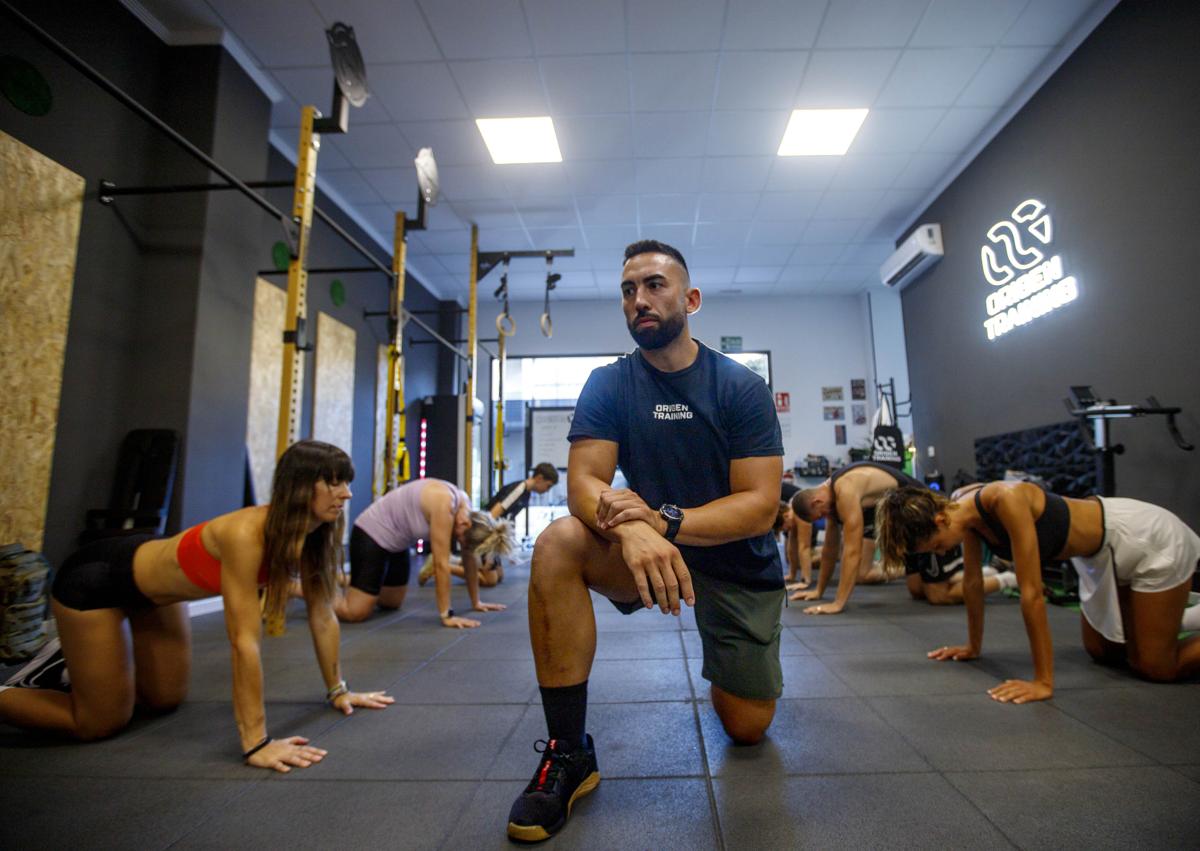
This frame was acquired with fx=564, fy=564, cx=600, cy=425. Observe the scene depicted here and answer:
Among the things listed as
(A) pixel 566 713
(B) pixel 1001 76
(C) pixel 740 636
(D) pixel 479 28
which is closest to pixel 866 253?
(B) pixel 1001 76

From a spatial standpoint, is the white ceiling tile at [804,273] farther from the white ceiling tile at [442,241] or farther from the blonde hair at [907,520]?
the blonde hair at [907,520]

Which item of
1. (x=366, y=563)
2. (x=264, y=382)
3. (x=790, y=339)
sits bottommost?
(x=366, y=563)

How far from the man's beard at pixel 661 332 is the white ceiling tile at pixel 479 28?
10.8 ft

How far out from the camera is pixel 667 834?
117cm

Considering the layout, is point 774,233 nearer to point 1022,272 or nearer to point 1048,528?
point 1022,272

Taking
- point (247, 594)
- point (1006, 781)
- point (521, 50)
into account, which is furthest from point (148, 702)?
point (521, 50)

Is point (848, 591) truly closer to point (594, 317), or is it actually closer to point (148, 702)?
point (148, 702)

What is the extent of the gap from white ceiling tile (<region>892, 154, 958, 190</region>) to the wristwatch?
5.86 m

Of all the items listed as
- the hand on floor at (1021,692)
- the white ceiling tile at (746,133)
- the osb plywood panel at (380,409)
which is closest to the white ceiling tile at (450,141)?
the white ceiling tile at (746,133)

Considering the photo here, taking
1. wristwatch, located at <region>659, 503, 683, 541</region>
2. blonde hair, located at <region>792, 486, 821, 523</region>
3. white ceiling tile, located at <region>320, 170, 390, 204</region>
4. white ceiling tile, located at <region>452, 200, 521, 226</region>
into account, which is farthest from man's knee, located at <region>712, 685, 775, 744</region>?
white ceiling tile, located at <region>320, 170, 390, 204</region>

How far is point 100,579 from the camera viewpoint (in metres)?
1.74

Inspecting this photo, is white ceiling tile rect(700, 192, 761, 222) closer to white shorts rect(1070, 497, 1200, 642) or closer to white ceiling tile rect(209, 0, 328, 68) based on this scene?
white ceiling tile rect(209, 0, 328, 68)

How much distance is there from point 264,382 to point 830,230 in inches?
254

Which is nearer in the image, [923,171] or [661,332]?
[661,332]
